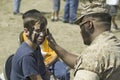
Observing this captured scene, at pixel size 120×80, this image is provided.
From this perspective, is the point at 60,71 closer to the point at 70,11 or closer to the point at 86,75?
the point at 86,75

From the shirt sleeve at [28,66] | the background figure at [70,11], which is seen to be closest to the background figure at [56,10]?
the background figure at [70,11]

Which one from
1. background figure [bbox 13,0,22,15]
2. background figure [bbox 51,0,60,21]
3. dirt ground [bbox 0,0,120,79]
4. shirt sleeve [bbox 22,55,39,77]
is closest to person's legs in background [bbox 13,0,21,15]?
background figure [bbox 13,0,22,15]

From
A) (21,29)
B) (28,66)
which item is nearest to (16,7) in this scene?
(21,29)

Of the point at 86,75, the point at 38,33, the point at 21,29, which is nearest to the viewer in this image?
the point at 86,75

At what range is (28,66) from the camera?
Result: 13.3 feet

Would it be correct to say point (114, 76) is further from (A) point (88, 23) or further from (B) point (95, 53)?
(A) point (88, 23)

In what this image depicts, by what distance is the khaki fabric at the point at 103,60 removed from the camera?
9.73 ft

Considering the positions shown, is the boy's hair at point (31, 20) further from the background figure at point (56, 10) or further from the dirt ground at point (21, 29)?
the background figure at point (56, 10)

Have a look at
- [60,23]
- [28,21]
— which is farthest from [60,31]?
[28,21]

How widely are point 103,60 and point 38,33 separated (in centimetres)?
134

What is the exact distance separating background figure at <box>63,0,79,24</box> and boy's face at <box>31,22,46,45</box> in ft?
21.1

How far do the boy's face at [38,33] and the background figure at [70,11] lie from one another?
21.1 feet

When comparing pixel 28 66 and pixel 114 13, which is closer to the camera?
pixel 28 66

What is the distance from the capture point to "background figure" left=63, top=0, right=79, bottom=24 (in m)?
10.8
